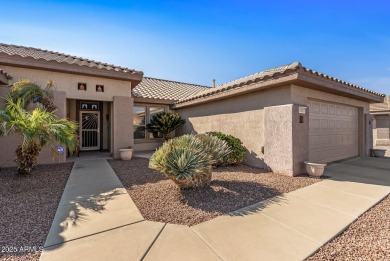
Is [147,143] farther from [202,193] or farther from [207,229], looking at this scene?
[207,229]

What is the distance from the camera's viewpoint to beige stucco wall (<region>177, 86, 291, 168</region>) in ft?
25.0

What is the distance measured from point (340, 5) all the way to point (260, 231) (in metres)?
9.05

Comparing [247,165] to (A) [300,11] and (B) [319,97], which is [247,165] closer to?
(B) [319,97]

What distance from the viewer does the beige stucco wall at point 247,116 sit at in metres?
7.62

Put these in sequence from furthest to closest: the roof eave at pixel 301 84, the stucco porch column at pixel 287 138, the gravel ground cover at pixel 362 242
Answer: the stucco porch column at pixel 287 138 < the roof eave at pixel 301 84 < the gravel ground cover at pixel 362 242

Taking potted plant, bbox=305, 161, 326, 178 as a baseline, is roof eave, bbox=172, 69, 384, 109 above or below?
above

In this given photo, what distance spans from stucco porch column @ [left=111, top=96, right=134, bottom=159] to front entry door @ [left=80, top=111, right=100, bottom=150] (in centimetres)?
336

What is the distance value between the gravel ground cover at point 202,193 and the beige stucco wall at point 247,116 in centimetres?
140

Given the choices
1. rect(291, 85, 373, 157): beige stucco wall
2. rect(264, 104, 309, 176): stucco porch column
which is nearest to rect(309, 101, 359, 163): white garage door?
rect(291, 85, 373, 157): beige stucco wall

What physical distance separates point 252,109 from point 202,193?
5000mm

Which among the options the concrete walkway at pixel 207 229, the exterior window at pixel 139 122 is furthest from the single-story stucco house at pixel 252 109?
the concrete walkway at pixel 207 229

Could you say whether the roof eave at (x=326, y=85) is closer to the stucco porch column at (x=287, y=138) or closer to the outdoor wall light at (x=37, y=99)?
the stucco porch column at (x=287, y=138)

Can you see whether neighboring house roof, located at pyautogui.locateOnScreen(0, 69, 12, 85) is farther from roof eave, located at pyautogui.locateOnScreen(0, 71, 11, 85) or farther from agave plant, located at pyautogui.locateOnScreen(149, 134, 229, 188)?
agave plant, located at pyautogui.locateOnScreen(149, 134, 229, 188)

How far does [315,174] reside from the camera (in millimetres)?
6562
